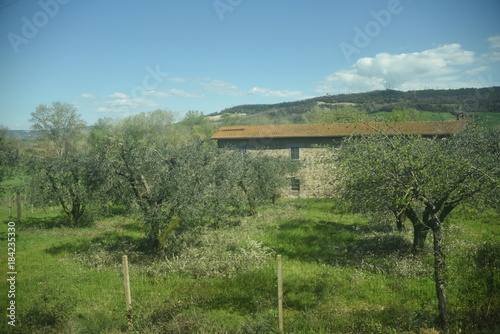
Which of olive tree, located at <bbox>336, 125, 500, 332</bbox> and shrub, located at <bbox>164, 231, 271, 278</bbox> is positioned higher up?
olive tree, located at <bbox>336, 125, 500, 332</bbox>

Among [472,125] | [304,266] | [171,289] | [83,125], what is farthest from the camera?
[83,125]

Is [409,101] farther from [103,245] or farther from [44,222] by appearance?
[44,222]

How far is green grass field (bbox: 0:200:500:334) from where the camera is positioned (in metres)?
5.62

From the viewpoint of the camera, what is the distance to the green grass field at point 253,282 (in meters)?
5.62

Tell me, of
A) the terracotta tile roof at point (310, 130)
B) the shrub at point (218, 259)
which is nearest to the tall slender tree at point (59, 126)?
the terracotta tile roof at point (310, 130)

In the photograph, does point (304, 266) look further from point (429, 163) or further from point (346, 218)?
point (346, 218)

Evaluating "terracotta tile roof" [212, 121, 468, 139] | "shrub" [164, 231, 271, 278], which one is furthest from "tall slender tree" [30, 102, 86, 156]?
"shrub" [164, 231, 271, 278]

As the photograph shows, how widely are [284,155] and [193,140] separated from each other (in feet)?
52.3

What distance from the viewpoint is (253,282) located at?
869 centimetres

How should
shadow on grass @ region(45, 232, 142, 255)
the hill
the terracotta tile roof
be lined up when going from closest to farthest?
1. shadow on grass @ region(45, 232, 142, 255)
2. the terracotta tile roof
3. the hill

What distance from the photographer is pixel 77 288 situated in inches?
335

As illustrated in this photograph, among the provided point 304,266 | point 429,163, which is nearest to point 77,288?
point 304,266

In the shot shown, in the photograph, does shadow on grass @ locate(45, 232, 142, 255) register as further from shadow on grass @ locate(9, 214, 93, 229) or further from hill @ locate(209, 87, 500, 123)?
hill @ locate(209, 87, 500, 123)

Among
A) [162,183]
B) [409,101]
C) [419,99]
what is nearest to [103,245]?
[162,183]
